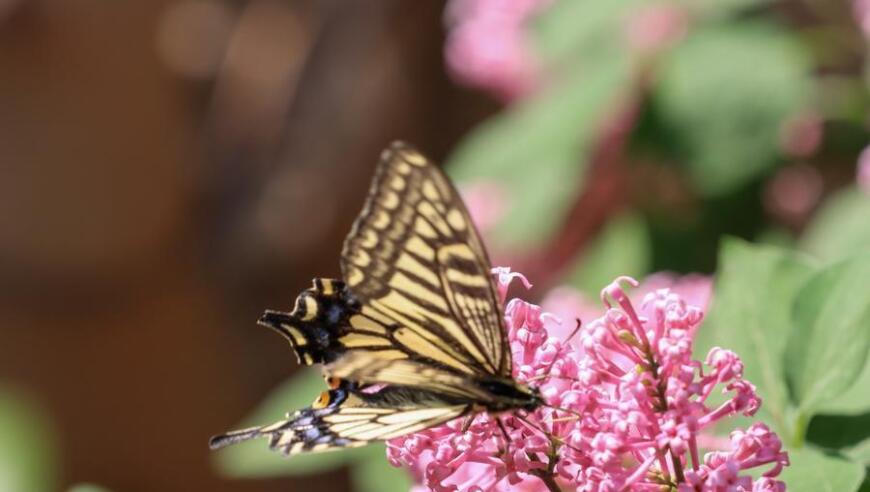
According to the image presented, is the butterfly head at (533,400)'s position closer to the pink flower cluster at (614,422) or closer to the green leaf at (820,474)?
the pink flower cluster at (614,422)

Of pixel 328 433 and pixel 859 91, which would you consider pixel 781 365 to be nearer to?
pixel 328 433

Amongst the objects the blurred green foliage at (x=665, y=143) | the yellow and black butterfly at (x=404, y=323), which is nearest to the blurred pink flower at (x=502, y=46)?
the blurred green foliage at (x=665, y=143)

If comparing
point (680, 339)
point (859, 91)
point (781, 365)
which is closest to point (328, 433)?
point (680, 339)

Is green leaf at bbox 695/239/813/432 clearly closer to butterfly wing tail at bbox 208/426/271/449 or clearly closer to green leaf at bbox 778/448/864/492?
green leaf at bbox 778/448/864/492

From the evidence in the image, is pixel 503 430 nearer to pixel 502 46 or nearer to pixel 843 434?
pixel 843 434

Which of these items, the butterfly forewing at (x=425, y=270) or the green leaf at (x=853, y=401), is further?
the green leaf at (x=853, y=401)

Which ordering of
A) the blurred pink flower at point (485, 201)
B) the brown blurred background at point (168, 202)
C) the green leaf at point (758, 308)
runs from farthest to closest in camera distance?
the brown blurred background at point (168, 202) → the blurred pink flower at point (485, 201) → the green leaf at point (758, 308)

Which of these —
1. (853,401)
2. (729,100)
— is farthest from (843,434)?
(729,100)

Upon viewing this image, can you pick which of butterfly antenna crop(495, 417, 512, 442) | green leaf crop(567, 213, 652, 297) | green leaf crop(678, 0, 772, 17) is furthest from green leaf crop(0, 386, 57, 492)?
green leaf crop(678, 0, 772, 17)
